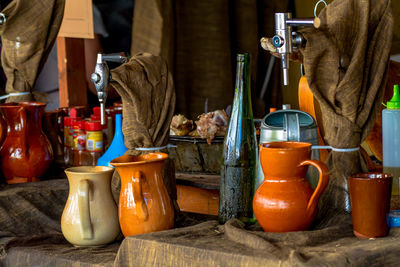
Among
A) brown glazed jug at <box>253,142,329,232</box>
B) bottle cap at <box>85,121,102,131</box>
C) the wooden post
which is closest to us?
brown glazed jug at <box>253,142,329,232</box>

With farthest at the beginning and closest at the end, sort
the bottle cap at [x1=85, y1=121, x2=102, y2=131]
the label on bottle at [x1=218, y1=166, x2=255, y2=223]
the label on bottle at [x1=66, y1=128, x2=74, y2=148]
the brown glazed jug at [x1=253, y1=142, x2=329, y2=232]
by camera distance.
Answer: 1. the label on bottle at [x1=66, y1=128, x2=74, y2=148]
2. the bottle cap at [x1=85, y1=121, x2=102, y2=131]
3. the label on bottle at [x1=218, y1=166, x2=255, y2=223]
4. the brown glazed jug at [x1=253, y1=142, x2=329, y2=232]

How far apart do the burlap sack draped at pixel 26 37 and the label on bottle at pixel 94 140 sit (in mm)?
282

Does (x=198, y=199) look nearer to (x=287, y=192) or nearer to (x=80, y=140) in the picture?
(x=80, y=140)

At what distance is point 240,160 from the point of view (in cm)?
110

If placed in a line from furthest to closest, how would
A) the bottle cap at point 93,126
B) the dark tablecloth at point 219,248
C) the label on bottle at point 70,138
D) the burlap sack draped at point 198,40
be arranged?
the burlap sack draped at point 198,40, the label on bottle at point 70,138, the bottle cap at point 93,126, the dark tablecloth at point 219,248

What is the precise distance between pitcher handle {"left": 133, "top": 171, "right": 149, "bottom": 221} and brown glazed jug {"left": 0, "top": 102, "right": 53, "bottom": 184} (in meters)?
0.55

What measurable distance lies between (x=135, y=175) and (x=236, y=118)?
0.81 feet

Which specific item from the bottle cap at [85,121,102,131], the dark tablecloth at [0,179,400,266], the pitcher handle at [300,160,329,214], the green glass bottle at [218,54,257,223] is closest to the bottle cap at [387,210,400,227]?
the dark tablecloth at [0,179,400,266]

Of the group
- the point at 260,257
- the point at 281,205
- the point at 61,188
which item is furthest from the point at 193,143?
the point at 260,257

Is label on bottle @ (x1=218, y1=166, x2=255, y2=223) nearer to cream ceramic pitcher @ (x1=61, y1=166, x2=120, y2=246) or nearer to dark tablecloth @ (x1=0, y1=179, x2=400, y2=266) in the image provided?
dark tablecloth @ (x1=0, y1=179, x2=400, y2=266)

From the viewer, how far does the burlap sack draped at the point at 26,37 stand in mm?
1612

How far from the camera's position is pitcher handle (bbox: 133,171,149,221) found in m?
1.00

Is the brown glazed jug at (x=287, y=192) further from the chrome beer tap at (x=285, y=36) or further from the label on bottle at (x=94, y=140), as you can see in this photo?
the label on bottle at (x=94, y=140)

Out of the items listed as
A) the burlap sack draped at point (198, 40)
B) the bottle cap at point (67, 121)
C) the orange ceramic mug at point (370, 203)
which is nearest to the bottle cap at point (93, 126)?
the bottle cap at point (67, 121)
